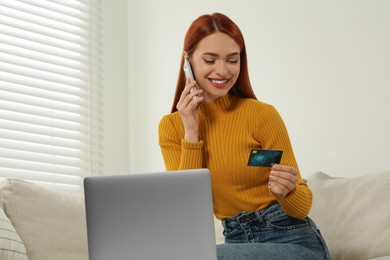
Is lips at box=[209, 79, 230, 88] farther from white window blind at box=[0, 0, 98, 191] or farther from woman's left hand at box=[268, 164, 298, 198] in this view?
white window blind at box=[0, 0, 98, 191]

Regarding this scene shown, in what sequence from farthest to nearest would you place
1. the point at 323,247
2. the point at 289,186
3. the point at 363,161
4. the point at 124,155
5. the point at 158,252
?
1. the point at 124,155
2. the point at 363,161
3. the point at 323,247
4. the point at 289,186
5. the point at 158,252

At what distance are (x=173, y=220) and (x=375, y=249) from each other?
121 centimetres

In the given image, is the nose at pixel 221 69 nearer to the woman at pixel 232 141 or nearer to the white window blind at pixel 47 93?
the woman at pixel 232 141

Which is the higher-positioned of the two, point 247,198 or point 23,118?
point 23,118

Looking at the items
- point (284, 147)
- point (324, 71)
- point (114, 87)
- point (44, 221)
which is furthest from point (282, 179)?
point (114, 87)

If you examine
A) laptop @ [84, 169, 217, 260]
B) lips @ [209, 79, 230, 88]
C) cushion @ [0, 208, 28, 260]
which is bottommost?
cushion @ [0, 208, 28, 260]

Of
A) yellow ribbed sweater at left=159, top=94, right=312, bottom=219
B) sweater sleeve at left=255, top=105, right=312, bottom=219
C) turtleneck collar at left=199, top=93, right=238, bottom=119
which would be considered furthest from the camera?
turtleneck collar at left=199, top=93, right=238, bottom=119

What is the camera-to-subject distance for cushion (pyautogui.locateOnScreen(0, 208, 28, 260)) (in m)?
2.32

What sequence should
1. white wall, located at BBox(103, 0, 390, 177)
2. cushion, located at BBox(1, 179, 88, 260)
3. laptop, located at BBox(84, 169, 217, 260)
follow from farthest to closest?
white wall, located at BBox(103, 0, 390, 177) < cushion, located at BBox(1, 179, 88, 260) < laptop, located at BBox(84, 169, 217, 260)

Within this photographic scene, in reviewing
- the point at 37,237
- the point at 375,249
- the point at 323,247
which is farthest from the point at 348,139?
the point at 37,237

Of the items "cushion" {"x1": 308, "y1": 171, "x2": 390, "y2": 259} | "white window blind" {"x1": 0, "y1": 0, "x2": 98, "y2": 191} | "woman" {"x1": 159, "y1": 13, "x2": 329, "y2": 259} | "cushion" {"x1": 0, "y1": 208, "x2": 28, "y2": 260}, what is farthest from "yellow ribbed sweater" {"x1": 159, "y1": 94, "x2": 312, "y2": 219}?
"white window blind" {"x1": 0, "y1": 0, "x2": 98, "y2": 191}

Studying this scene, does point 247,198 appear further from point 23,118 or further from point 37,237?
point 23,118

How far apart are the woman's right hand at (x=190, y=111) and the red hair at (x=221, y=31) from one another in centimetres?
10

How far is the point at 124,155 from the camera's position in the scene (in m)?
4.05
